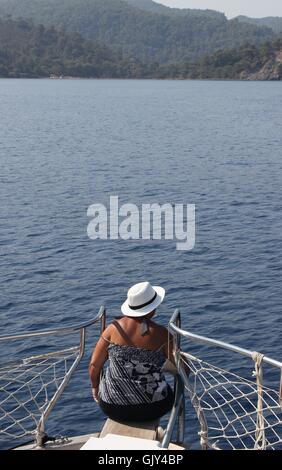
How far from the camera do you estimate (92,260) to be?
103ft

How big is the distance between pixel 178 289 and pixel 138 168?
1274 inches

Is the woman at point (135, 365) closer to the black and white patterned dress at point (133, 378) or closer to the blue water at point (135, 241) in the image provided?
the black and white patterned dress at point (133, 378)

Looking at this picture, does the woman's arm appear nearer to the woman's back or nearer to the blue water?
the woman's back

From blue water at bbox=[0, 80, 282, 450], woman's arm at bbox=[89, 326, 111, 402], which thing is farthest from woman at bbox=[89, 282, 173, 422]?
blue water at bbox=[0, 80, 282, 450]

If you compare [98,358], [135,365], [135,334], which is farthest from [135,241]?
[135,365]

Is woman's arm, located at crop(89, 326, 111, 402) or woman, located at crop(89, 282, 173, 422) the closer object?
woman, located at crop(89, 282, 173, 422)

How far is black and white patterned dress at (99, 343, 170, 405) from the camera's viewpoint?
790cm

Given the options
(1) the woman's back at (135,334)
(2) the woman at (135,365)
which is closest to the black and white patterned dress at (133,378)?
(2) the woman at (135,365)

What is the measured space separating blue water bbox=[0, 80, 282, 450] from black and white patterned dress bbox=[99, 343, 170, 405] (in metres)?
8.49

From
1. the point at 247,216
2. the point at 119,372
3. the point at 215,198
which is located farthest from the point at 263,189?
the point at 119,372

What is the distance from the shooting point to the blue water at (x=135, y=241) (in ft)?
77.9

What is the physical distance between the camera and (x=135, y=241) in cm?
3522

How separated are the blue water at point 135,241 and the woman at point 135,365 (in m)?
8.42
